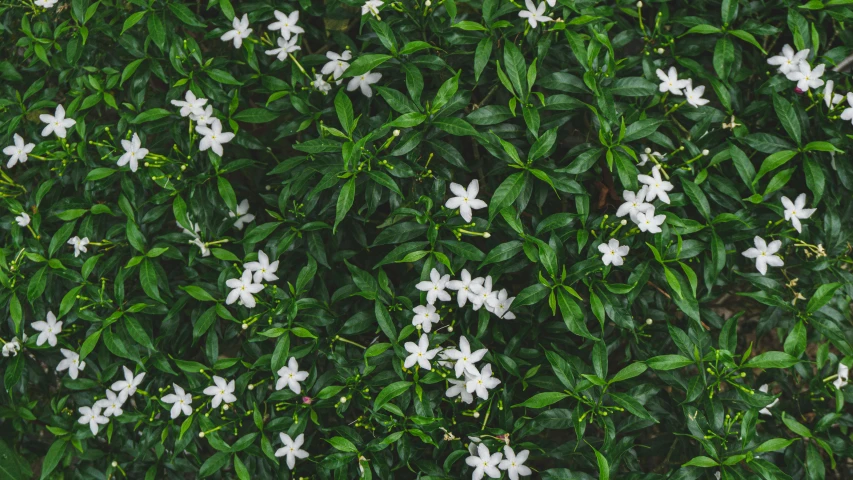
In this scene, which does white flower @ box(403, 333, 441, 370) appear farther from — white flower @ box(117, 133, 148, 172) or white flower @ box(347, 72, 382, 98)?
white flower @ box(117, 133, 148, 172)

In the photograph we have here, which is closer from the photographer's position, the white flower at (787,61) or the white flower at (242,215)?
the white flower at (787,61)

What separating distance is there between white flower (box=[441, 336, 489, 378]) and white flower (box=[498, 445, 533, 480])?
9.6 inches

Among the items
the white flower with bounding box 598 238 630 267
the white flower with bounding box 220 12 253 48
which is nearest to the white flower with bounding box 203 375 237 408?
the white flower with bounding box 220 12 253 48

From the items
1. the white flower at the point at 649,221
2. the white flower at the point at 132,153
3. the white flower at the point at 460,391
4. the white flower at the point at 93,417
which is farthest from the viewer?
the white flower at the point at 93,417

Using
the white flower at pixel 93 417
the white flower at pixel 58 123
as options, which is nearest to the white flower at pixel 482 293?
the white flower at pixel 93 417

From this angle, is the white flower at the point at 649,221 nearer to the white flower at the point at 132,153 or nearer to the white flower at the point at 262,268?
the white flower at the point at 262,268

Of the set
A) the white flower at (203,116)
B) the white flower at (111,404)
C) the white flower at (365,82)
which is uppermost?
the white flower at (365,82)

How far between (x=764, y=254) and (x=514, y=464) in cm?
91

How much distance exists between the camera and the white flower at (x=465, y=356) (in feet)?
6.56

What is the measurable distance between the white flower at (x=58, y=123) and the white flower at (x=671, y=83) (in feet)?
5.93

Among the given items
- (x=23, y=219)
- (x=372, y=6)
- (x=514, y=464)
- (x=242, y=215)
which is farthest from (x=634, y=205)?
(x=23, y=219)

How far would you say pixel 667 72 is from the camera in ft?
7.27

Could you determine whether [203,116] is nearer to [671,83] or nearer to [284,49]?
[284,49]

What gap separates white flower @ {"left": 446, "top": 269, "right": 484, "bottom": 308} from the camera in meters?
1.98
